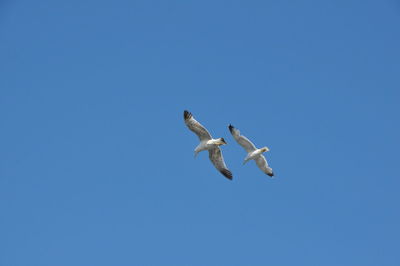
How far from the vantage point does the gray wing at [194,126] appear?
152 feet

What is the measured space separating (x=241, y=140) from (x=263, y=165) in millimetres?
3385

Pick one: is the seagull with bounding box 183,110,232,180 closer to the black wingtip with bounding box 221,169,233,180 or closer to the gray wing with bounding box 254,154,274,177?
the black wingtip with bounding box 221,169,233,180

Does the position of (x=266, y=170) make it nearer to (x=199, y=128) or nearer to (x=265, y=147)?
(x=265, y=147)

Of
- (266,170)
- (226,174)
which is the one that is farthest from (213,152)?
(266,170)

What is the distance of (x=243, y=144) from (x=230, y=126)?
173cm

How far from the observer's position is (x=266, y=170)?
170 feet

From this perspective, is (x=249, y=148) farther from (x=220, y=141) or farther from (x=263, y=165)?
(x=220, y=141)

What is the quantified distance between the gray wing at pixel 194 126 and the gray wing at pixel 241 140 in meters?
Answer: 2.45

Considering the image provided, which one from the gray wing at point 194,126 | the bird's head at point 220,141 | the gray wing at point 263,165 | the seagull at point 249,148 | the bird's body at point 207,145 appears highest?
the gray wing at point 263,165

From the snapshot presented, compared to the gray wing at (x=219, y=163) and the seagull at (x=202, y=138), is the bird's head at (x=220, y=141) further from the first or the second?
the gray wing at (x=219, y=163)

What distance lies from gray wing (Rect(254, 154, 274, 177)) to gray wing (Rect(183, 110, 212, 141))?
17.6ft

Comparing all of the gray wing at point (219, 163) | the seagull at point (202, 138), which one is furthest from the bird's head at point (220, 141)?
the gray wing at point (219, 163)

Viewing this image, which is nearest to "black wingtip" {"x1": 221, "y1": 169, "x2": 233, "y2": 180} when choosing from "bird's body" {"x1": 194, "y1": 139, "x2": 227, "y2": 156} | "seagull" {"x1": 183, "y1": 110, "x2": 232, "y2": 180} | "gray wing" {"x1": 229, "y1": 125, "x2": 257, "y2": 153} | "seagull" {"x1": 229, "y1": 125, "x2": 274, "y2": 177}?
"seagull" {"x1": 229, "y1": 125, "x2": 274, "y2": 177}

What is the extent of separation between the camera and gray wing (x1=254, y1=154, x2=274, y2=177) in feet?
167
